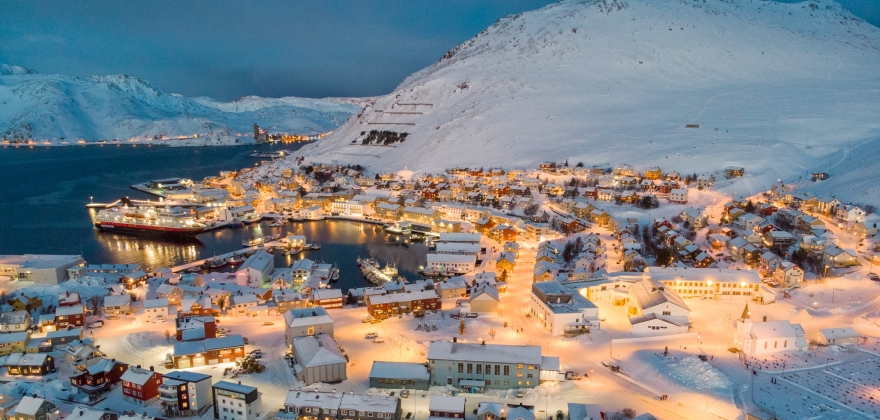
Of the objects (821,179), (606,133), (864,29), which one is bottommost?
(821,179)

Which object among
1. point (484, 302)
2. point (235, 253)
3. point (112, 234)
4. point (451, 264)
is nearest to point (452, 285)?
point (484, 302)

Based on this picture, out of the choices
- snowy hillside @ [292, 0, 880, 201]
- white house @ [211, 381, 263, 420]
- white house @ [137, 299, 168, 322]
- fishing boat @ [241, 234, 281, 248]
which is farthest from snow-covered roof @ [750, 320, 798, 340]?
Result: fishing boat @ [241, 234, 281, 248]

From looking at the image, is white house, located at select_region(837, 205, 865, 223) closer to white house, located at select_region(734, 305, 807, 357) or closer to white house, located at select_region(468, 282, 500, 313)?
white house, located at select_region(734, 305, 807, 357)

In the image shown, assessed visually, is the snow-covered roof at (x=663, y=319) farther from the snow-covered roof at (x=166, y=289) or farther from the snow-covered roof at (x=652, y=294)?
the snow-covered roof at (x=166, y=289)

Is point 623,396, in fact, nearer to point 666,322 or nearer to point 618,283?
point 666,322

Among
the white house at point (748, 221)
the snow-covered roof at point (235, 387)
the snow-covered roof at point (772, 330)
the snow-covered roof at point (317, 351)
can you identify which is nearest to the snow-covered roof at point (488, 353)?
the snow-covered roof at point (317, 351)

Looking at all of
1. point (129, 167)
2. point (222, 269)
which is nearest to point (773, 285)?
point (222, 269)

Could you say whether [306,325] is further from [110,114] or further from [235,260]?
[110,114]
